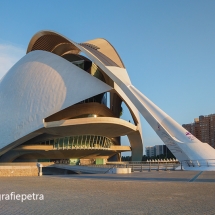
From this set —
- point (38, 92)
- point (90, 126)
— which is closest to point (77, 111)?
point (90, 126)

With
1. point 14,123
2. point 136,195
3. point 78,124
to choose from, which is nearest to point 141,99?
point 78,124

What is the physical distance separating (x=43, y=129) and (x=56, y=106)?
268 cm

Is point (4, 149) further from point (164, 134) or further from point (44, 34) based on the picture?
point (164, 134)

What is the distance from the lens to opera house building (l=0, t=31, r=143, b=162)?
1212 inches

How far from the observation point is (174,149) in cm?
2156

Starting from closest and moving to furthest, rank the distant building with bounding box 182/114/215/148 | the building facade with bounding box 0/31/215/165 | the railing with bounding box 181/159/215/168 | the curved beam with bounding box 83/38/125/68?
the railing with bounding box 181/159/215/168 < the building facade with bounding box 0/31/215/165 < the curved beam with bounding box 83/38/125/68 < the distant building with bounding box 182/114/215/148

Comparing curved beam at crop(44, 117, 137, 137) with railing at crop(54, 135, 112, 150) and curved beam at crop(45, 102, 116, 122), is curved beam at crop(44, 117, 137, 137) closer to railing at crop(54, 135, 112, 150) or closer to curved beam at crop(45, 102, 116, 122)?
railing at crop(54, 135, 112, 150)

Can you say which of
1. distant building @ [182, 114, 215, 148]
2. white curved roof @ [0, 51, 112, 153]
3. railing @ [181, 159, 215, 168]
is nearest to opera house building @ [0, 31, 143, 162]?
white curved roof @ [0, 51, 112, 153]

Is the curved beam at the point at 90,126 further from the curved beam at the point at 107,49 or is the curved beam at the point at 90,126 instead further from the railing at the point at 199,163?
the railing at the point at 199,163

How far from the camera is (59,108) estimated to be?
30.6m

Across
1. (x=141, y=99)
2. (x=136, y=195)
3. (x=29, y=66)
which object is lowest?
(x=136, y=195)

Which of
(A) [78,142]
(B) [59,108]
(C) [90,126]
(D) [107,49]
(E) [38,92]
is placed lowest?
(A) [78,142]

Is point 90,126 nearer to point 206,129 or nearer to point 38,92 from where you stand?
point 38,92

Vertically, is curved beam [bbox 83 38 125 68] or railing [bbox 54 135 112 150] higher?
curved beam [bbox 83 38 125 68]
